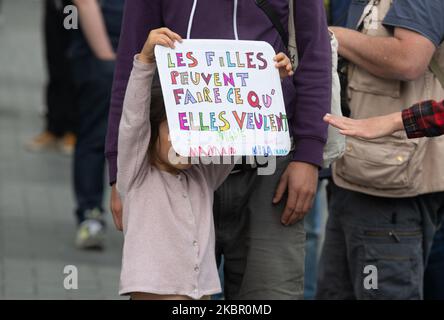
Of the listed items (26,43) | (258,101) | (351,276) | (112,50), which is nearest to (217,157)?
(258,101)

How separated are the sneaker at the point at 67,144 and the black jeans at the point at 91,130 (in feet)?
7.94

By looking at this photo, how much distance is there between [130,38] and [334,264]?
1.44 meters

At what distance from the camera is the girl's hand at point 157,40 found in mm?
3723

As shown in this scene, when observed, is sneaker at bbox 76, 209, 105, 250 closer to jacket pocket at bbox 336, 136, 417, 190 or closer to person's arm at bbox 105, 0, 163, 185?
jacket pocket at bbox 336, 136, 417, 190

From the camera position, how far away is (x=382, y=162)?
4.51m

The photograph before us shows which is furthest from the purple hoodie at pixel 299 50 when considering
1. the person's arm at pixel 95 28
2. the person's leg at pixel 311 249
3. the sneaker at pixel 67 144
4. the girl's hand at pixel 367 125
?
the sneaker at pixel 67 144

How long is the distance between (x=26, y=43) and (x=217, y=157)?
1078 cm

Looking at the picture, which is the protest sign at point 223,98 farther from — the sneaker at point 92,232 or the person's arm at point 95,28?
the sneaker at point 92,232

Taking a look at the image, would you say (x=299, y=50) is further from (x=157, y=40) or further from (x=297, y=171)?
(x=157, y=40)

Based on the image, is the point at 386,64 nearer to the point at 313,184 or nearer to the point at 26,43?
the point at 313,184

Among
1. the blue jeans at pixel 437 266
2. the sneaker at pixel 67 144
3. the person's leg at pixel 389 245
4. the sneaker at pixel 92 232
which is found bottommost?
the sneaker at pixel 67 144

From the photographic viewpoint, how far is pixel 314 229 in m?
6.16

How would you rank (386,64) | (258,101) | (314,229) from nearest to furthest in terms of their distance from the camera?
(258,101) < (386,64) < (314,229)

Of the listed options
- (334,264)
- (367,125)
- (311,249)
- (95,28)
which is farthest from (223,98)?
(95,28)
